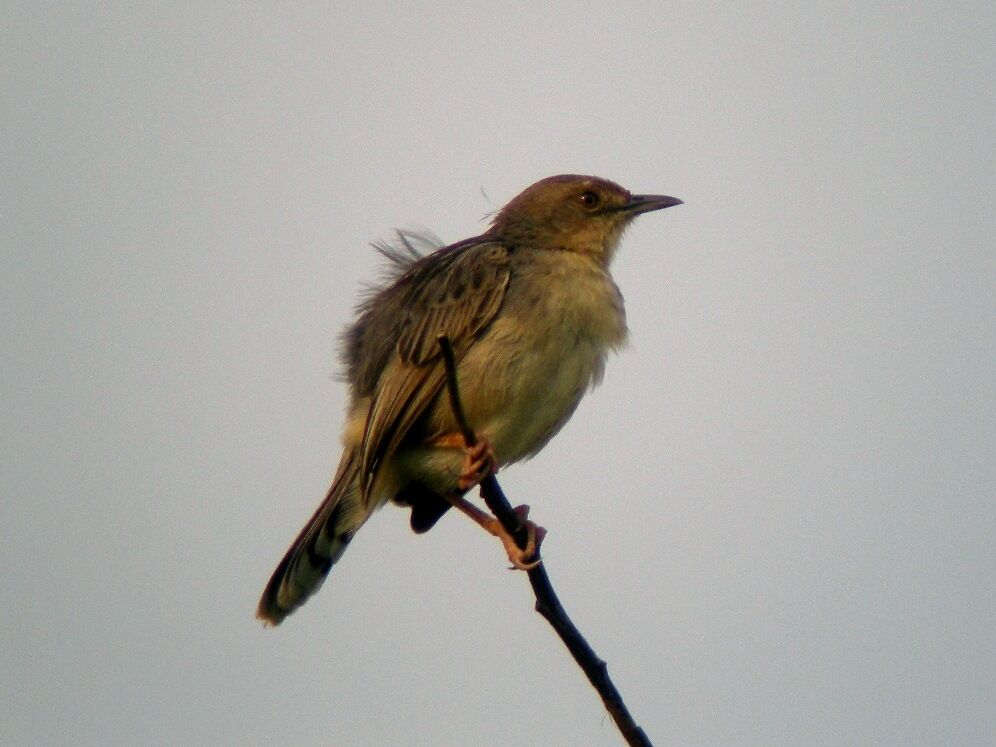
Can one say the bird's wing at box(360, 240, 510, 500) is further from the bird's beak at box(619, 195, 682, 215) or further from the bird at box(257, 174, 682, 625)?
the bird's beak at box(619, 195, 682, 215)

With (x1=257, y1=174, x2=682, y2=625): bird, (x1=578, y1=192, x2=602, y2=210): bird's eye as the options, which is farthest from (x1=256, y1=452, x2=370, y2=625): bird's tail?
(x1=578, y1=192, x2=602, y2=210): bird's eye

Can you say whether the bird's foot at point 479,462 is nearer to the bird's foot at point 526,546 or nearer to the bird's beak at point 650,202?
the bird's foot at point 526,546

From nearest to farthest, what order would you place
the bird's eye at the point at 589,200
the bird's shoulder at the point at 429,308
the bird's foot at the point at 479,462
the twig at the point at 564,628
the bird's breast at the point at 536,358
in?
the twig at the point at 564,628 → the bird's foot at the point at 479,462 → the bird's breast at the point at 536,358 → the bird's shoulder at the point at 429,308 → the bird's eye at the point at 589,200

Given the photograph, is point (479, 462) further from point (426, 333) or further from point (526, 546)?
point (426, 333)

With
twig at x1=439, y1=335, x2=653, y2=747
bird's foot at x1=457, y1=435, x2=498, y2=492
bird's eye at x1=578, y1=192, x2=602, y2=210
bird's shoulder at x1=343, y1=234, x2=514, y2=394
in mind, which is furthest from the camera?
bird's eye at x1=578, y1=192, x2=602, y2=210

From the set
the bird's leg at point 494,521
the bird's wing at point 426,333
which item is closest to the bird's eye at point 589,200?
the bird's wing at point 426,333

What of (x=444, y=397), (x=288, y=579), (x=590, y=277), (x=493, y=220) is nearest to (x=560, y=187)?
(x=493, y=220)

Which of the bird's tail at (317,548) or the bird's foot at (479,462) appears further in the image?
the bird's tail at (317,548)
